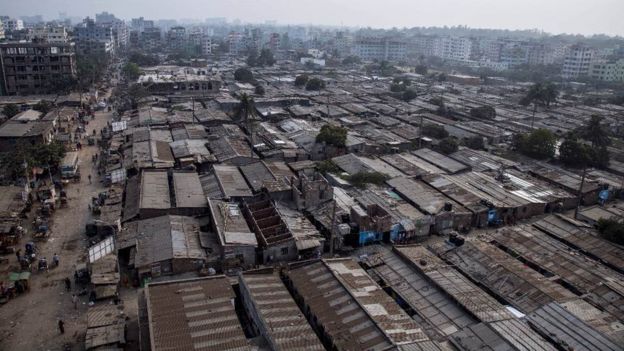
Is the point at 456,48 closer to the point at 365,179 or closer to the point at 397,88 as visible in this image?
the point at 397,88

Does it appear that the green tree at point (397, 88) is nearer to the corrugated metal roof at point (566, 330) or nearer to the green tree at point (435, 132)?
the green tree at point (435, 132)

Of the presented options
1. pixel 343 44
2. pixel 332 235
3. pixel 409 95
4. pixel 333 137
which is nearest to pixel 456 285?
pixel 332 235

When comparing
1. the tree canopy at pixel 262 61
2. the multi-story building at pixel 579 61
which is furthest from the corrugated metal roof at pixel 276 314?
the multi-story building at pixel 579 61

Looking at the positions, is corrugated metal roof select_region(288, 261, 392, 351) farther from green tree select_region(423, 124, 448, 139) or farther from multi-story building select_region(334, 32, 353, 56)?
multi-story building select_region(334, 32, 353, 56)

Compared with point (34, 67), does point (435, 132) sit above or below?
below

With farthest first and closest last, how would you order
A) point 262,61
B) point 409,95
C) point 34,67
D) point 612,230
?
1. point 262,61
2. point 409,95
3. point 34,67
4. point 612,230

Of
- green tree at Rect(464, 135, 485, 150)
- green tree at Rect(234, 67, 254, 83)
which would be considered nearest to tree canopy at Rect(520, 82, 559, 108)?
green tree at Rect(464, 135, 485, 150)
